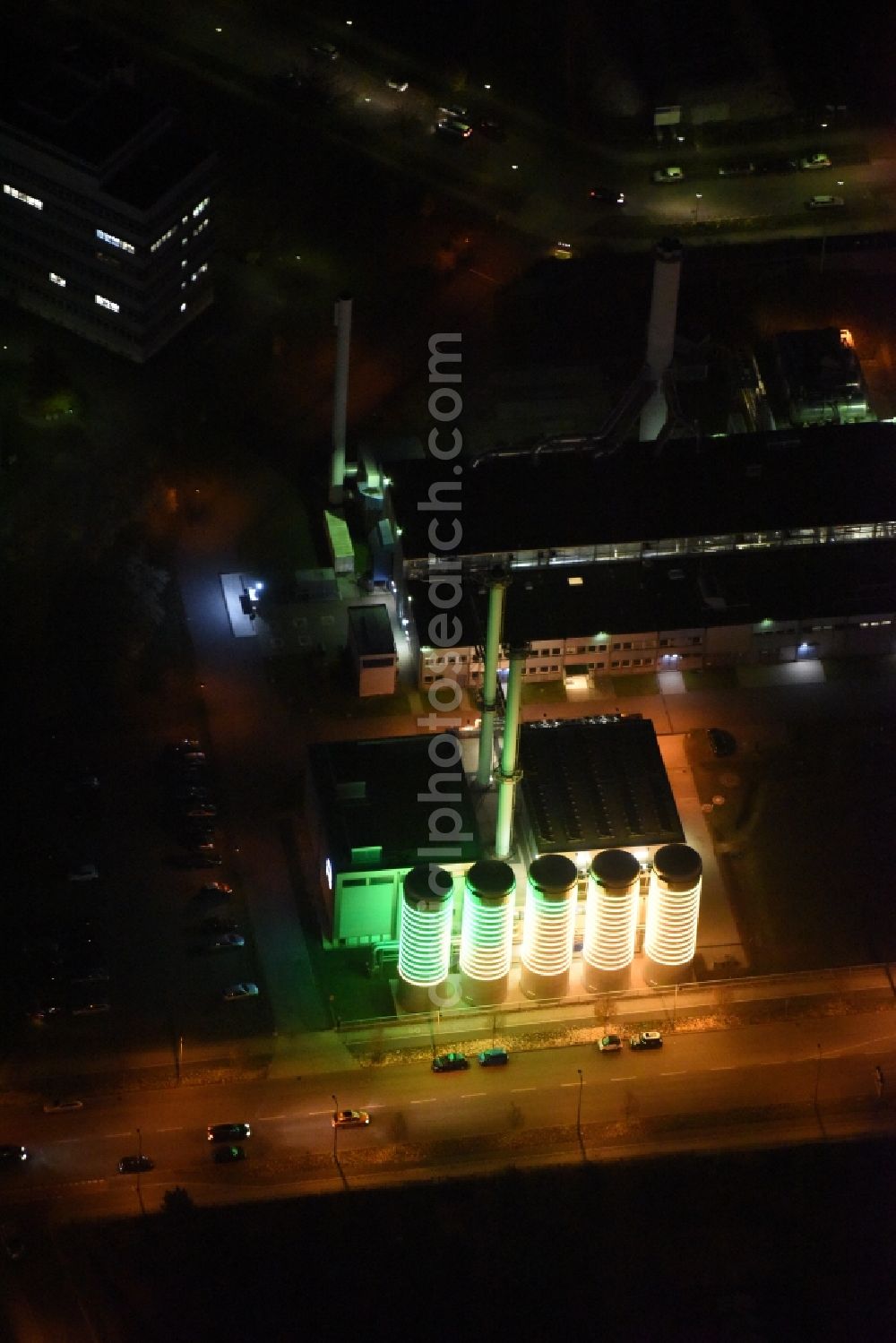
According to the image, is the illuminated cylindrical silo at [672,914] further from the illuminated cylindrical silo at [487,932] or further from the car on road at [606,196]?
the car on road at [606,196]

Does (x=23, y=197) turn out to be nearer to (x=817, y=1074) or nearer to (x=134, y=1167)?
(x=134, y=1167)

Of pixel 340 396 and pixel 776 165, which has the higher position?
pixel 340 396

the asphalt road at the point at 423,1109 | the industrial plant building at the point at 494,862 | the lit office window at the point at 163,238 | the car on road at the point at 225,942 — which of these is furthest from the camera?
the lit office window at the point at 163,238

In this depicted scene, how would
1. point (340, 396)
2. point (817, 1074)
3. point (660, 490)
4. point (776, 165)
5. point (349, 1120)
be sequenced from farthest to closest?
Answer: point (776, 165), point (660, 490), point (340, 396), point (817, 1074), point (349, 1120)

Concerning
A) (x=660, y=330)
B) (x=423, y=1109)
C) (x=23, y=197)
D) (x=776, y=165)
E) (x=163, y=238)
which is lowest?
(x=423, y=1109)

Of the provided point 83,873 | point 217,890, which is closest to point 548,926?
point 217,890

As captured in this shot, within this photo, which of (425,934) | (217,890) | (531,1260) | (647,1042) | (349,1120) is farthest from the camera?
(217,890)

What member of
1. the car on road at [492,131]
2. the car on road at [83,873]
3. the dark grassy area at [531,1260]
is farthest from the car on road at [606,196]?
the dark grassy area at [531,1260]
